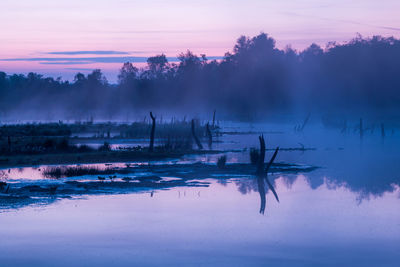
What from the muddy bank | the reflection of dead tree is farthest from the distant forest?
the reflection of dead tree

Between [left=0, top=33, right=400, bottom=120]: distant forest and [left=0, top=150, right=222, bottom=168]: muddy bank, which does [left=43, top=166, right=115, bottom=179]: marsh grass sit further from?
[left=0, top=33, right=400, bottom=120]: distant forest

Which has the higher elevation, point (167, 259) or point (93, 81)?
point (93, 81)

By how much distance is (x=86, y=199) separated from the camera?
2162 centimetres

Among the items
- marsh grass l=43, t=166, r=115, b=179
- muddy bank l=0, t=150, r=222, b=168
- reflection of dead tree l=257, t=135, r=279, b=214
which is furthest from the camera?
muddy bank l=0, t=150, r=222, b=168

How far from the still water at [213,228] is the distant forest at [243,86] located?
6934 centimetres

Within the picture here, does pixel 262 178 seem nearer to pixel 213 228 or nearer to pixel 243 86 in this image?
pixel 213 228

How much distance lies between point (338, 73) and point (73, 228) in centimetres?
8864

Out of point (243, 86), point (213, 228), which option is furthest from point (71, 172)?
point (243, 86)

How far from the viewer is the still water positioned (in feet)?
47.1

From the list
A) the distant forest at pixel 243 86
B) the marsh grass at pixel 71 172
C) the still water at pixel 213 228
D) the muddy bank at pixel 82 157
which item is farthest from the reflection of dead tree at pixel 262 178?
the distant forest at pixel 243 86

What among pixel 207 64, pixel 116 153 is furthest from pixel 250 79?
pixel 116 153

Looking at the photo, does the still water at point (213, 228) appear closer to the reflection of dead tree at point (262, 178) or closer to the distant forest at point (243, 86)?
the reflection of dead tree at point (262, 178)

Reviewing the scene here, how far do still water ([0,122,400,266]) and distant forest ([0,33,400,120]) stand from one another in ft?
227

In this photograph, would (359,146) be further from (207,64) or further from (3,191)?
(207,64)
